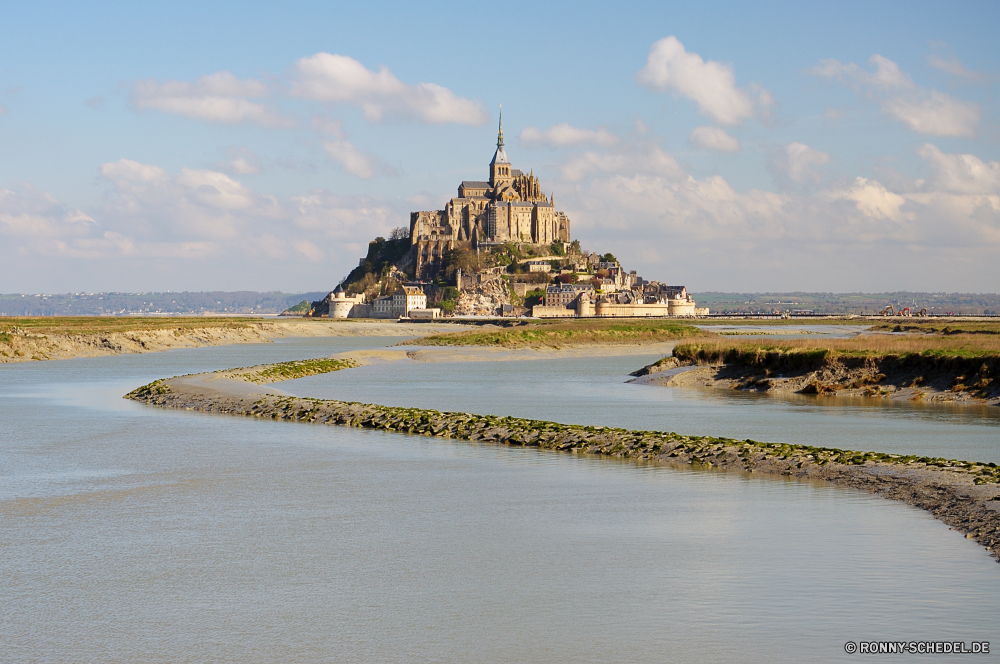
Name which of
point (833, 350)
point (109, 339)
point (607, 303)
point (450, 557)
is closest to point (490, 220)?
point (607, 303)

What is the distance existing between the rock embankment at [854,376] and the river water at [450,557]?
8.30 m

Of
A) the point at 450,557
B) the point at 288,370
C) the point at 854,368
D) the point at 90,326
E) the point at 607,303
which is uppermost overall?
the point at 607,303

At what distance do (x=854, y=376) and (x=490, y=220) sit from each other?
519ft

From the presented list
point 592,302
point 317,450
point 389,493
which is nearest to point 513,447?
point 317,450

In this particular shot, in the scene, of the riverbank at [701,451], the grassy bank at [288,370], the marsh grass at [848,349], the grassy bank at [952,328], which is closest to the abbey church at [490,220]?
the grassy bank at [952,328]

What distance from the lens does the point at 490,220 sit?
190 m

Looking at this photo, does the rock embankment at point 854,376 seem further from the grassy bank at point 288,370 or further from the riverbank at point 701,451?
the grassy bank at point 288,370

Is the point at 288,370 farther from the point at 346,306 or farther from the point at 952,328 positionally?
the point at 346,306

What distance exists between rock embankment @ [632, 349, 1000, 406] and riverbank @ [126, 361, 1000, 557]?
1345cm

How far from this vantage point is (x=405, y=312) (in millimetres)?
177500

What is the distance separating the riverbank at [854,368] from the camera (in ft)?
Result: 102

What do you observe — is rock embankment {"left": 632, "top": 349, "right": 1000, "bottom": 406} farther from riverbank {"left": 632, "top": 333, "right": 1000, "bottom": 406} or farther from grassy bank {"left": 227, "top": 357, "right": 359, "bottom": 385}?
grassy bank {"left": 227, "top": 357, "right": 359, "bottom": 385}

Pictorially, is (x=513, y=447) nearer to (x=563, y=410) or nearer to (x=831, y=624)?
(x=563, y=410)

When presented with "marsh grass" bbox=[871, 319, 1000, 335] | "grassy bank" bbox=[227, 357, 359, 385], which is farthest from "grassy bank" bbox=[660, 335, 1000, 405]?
"marsh grass" bbox=[871, 319, 1000, 335]
